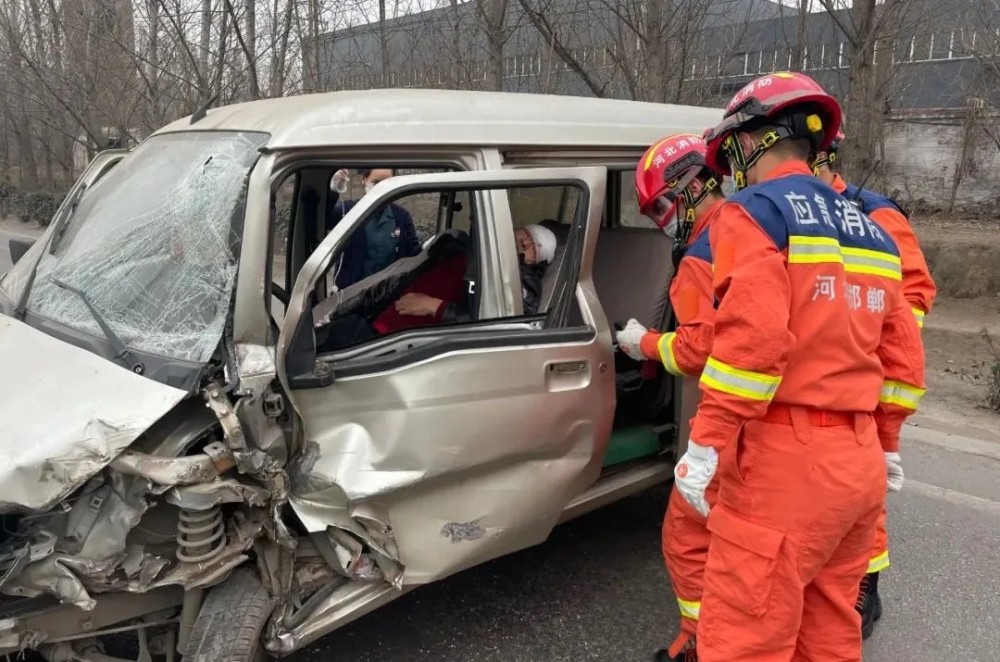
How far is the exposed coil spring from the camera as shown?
7.13 ft

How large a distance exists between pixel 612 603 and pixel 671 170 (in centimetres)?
183

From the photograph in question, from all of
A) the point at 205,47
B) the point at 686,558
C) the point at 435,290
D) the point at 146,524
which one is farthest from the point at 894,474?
the point at 205,47

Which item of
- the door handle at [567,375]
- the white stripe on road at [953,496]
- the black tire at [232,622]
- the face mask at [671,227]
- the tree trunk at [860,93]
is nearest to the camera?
the black tire at [232,622]

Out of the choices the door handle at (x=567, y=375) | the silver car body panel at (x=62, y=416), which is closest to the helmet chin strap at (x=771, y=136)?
the door handle at (x=567, y=375)

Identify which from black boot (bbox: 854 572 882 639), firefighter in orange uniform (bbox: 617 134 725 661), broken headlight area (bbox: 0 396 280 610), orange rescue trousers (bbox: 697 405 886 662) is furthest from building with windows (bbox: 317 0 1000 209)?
broken headlight area (bbox: 0 396 280 610)

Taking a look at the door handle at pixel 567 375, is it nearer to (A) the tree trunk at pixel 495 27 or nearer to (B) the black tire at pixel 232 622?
(B) the black tire at pixel 232 622

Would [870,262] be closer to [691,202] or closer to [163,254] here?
[691,202]

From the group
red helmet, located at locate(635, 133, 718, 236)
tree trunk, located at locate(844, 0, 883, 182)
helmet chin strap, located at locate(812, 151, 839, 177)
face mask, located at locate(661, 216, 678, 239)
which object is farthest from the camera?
tree trunk, located at locate(844, 0, 883, 182)

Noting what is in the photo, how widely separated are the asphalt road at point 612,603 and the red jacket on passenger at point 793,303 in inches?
54.2

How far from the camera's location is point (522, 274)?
3193mm

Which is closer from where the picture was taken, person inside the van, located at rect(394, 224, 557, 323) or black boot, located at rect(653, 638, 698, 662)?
black boot, located at rect(653, 638, 698, 662)

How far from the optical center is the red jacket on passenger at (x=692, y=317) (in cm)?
256

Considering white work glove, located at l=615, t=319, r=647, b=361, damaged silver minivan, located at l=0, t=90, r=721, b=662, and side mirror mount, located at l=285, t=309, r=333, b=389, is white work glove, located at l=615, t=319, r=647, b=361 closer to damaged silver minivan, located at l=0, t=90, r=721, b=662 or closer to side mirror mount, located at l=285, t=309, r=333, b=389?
damaged silver minivan, located at l=0, t=90, r=721, b=662

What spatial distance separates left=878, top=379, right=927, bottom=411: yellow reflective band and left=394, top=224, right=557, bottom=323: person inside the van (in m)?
1.33
